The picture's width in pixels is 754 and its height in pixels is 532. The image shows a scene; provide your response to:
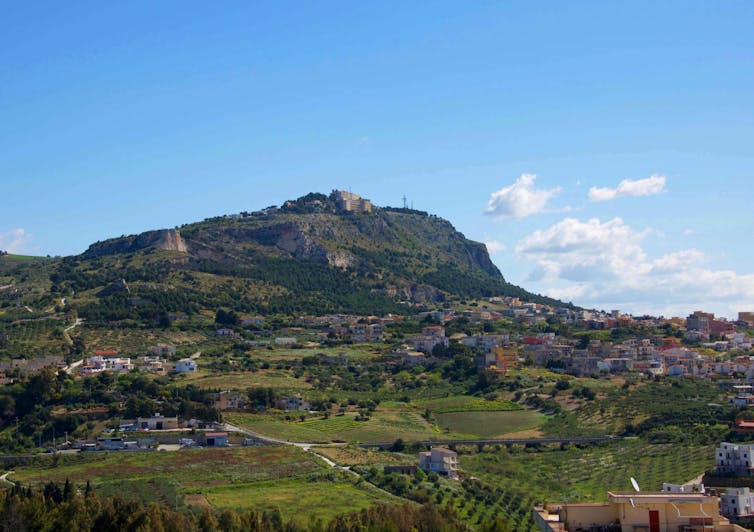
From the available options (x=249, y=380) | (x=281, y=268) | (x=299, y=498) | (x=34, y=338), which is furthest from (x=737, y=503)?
(x=281, y=268)

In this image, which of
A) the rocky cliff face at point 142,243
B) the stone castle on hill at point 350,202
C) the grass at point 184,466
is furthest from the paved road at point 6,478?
the stone castle on hill at point 350,202

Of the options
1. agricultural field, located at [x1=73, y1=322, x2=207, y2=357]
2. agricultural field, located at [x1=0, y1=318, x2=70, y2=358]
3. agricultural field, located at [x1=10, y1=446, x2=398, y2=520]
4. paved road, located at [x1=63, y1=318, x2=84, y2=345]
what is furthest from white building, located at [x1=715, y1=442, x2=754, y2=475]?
paved road, located at [x1=63, y1=318, x2=84, y2=345]

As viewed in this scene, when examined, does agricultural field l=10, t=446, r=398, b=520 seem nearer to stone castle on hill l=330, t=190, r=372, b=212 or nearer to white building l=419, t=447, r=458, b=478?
white building l=419, t=447, r=458, b=478

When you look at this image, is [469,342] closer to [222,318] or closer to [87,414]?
[222,318]

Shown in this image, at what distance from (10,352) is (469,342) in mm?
42846

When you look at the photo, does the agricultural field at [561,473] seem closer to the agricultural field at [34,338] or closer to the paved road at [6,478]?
the paved road at [6,478]

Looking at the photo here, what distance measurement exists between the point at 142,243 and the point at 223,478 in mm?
84921

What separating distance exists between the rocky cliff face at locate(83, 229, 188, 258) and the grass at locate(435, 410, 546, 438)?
66702 mm

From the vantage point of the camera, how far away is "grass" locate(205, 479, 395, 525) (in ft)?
143

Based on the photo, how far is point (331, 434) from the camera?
64.1 m

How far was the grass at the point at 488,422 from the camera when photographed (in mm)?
67125

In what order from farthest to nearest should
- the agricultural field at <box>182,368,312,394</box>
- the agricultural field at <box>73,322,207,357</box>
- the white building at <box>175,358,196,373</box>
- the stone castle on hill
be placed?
the stone castle on hill < the agricultural field at <box>73,322,207,357</box> < the white building at <box>175,358,196,373</box> < the agricultural field at <box>182,368,312,394</box>

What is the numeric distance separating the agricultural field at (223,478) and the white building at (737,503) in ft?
46.9

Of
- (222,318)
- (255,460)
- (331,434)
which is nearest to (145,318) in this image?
(222,318)
